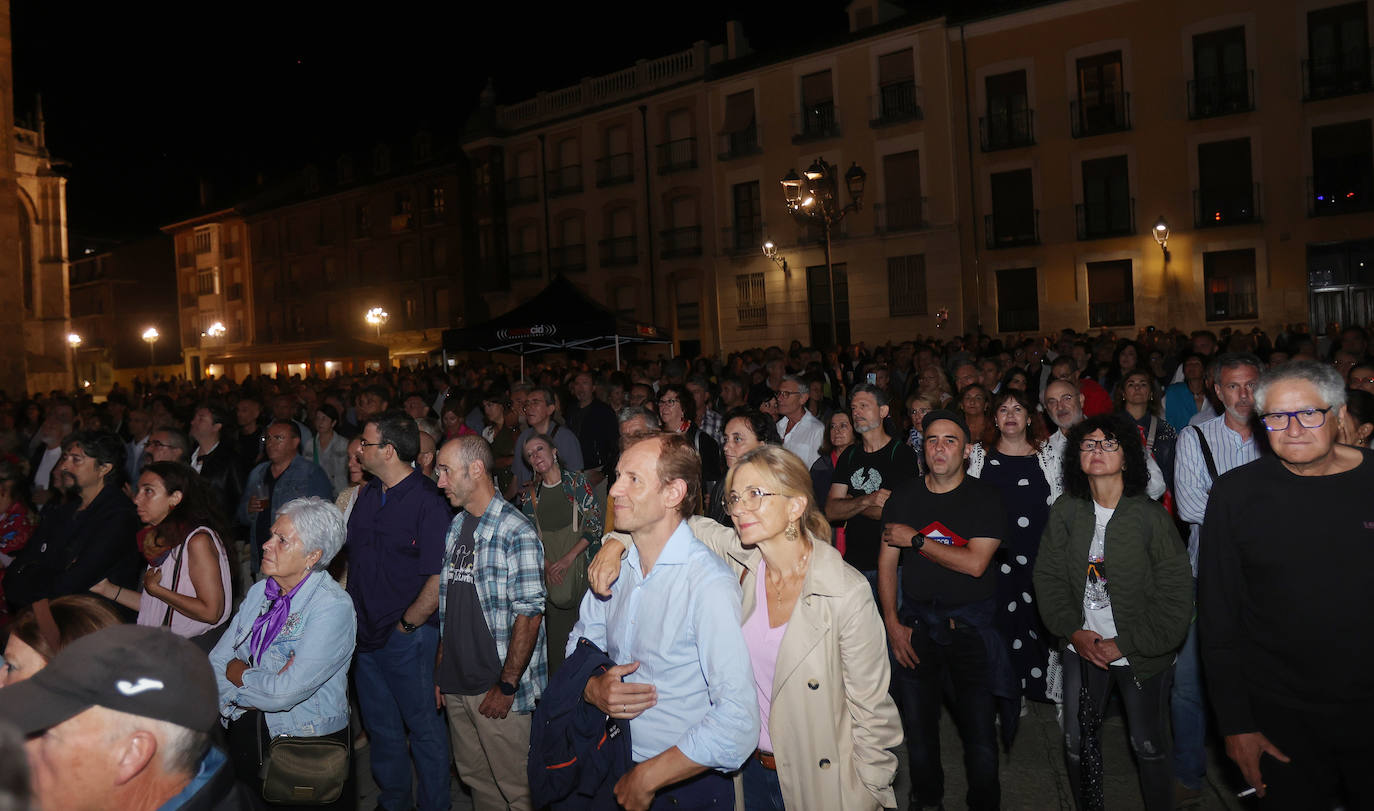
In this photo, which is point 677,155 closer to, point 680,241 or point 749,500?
point 680,241

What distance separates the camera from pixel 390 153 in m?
39.2

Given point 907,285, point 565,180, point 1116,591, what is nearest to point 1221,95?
point 907,285

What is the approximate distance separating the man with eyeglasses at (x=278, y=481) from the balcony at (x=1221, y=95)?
75.4 ft

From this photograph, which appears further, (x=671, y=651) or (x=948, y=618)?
(x=948, y=618)

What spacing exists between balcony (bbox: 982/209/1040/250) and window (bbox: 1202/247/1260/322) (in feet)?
13.7

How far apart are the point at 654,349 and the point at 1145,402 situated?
84.5 ft

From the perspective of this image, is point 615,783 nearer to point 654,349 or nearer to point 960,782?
point 960,782

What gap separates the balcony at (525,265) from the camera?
32.8m

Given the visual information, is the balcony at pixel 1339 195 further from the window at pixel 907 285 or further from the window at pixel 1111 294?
the window at pixel 907 285

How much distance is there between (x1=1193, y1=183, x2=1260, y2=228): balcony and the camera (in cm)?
2112

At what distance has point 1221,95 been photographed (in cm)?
2117

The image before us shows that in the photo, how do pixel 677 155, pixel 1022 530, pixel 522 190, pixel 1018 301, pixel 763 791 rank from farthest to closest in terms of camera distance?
pixel 522 190 < pixel 677 155 < pixel 1018 301 < pixel 1022 530 < pixel 763 791

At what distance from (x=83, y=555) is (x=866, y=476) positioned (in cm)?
405

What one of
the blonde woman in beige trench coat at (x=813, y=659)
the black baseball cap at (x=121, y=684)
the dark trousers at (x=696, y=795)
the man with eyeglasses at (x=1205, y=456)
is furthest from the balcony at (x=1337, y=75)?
the black baseball cap at (x=121, y=684)
